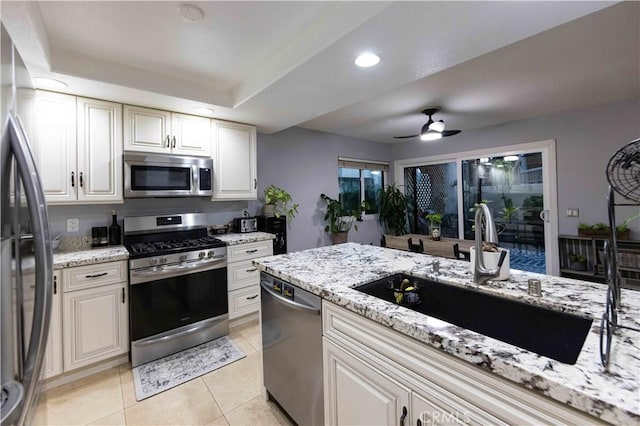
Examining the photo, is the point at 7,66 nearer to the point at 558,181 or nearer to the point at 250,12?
the point at 250,12

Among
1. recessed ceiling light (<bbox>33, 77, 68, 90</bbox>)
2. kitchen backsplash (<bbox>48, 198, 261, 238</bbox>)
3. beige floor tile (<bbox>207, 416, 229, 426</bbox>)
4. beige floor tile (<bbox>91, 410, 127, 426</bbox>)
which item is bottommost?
beige floor tile (<bbox>207, 416, 229, 426</bbox>)

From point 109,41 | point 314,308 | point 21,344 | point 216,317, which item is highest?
point 109,41

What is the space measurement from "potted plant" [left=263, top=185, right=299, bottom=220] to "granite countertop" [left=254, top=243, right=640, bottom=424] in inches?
70.0

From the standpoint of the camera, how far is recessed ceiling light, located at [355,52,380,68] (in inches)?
71.0

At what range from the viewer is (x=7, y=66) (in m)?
0.78

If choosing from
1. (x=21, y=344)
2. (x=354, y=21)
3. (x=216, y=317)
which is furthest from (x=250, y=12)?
(x=216, y=317)

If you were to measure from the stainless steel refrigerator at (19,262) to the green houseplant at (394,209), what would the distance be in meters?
4.82

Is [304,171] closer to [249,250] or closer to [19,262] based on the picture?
[249,250]

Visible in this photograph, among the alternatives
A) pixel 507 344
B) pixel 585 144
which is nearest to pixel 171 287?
pixel 507 344

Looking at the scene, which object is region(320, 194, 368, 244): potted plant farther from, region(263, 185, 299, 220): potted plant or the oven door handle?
the oven door handle

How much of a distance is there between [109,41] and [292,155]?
252 centimetres

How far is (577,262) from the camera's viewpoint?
143 inches

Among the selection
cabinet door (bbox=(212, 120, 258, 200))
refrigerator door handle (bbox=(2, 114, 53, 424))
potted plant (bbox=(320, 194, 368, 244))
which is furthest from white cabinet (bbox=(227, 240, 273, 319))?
refrigerator door handle (bbox=(2, 114, 53, 424))

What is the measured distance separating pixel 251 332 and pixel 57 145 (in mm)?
2377
